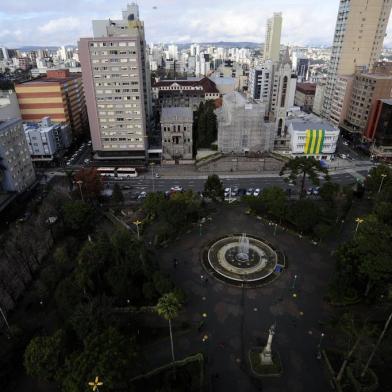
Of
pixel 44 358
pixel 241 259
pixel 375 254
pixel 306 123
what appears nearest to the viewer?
pixel 44 358

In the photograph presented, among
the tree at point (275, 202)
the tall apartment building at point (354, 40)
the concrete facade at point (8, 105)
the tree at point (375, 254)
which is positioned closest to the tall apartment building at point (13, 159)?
the concrete facade at point (8, 105)

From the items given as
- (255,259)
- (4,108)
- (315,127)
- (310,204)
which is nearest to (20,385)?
(255,259)

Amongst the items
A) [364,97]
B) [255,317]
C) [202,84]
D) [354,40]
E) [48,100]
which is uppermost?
[354,40]

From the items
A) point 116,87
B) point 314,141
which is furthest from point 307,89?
point 116,87

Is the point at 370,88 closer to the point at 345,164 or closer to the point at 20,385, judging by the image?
the point at 345,164

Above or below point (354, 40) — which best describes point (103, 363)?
below

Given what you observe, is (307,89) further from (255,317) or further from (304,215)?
Result: (255,317)
